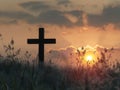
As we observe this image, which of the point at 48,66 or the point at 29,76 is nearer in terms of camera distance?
the point at 29,76

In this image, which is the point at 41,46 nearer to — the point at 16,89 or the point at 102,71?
the point at 102,71

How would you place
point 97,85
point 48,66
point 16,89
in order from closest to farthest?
point 16,89
point 97,85
point 48,66

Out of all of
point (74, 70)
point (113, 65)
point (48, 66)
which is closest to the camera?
point (113, 65)

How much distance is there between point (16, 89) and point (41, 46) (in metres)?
9.23

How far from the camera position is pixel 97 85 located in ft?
29.6

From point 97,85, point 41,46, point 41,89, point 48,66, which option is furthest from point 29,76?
point 41,46

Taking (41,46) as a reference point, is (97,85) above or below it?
below

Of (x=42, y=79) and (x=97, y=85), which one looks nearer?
(x=97, y=85)

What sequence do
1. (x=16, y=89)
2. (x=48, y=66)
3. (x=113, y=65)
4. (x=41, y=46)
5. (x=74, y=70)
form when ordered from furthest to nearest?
1. (x=41, y=46)
2. (x=48, y=66)
3. (x=74, y=70)
4. (x=113, y=65)
5. (x=16, y=89)

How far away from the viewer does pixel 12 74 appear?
1013cm

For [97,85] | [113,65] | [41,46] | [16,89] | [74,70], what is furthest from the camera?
[41,46]

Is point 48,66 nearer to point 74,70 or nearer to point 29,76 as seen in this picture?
point 74,70

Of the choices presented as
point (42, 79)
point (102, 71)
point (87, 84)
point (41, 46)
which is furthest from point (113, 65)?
point (41, 46)

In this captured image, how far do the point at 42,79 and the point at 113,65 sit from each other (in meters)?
1.75
